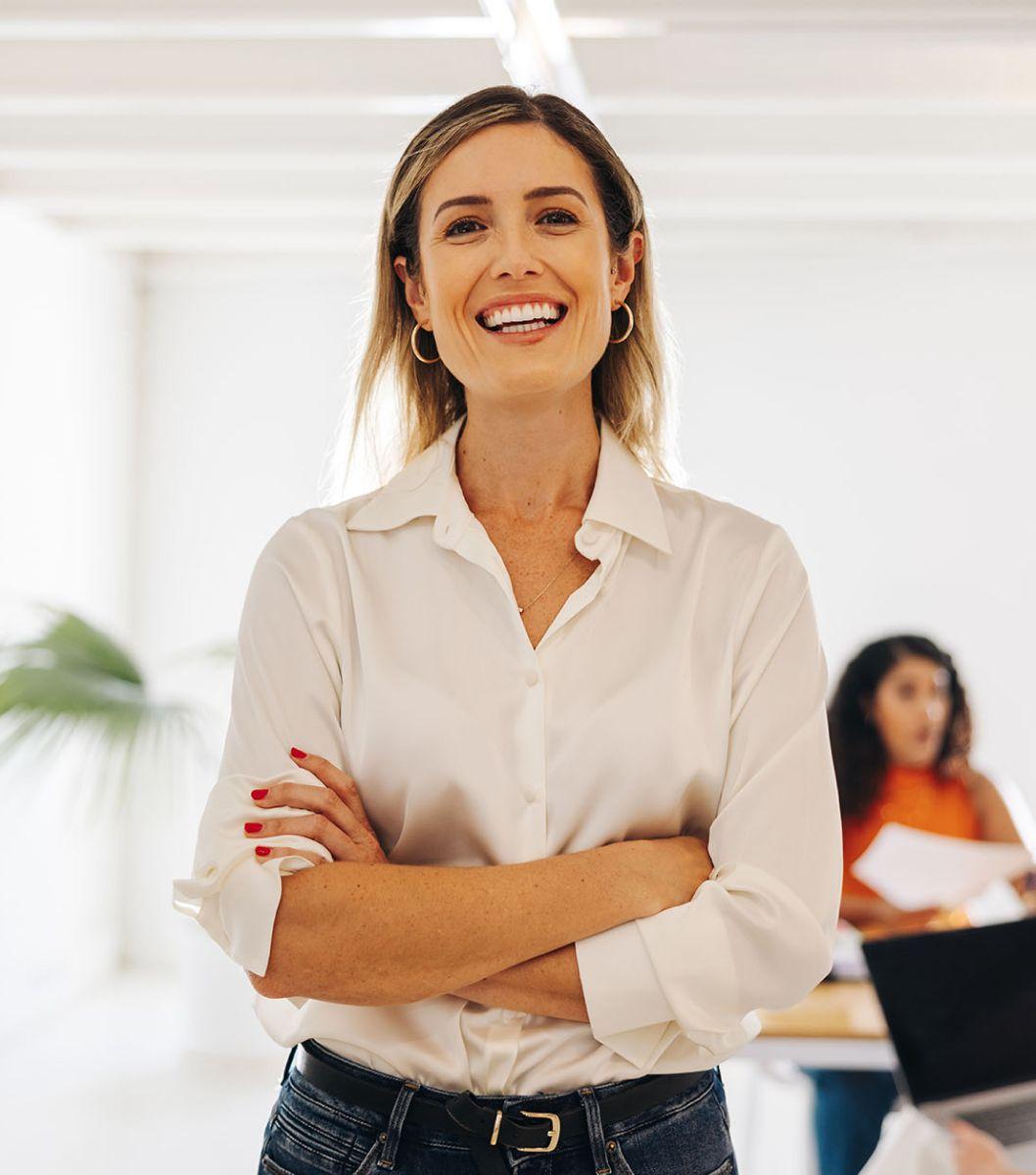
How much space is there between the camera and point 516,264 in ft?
4.47

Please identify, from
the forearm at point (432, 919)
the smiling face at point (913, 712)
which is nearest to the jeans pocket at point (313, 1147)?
the forearm at point (432, 919)

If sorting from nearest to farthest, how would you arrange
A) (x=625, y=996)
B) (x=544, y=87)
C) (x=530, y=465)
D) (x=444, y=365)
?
(x=625, y=996), (x=530, y=465), (x=444, y=365), (x=544, y=87)

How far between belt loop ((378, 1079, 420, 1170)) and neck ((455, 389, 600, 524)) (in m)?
0.58

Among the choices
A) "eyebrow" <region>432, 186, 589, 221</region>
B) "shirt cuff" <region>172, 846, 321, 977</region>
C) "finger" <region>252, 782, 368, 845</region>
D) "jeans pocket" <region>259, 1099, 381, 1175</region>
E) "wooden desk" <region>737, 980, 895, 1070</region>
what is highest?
"eyebrow" <region>432, 186, 589, 221</region>

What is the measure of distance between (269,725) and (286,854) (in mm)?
134

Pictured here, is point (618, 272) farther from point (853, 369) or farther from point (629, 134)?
point (853, 369)

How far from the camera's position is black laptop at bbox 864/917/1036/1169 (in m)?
A: 1.21

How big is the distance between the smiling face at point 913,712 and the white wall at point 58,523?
3.11 meters

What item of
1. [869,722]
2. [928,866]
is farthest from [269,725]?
[869,722]

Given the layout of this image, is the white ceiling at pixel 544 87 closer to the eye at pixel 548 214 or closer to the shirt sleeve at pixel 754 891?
the eye at pixel 548 214

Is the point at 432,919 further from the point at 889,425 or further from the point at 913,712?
the point at 889,425

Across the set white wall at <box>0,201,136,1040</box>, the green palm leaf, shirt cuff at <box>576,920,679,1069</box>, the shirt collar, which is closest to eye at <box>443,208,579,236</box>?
the shirt collar

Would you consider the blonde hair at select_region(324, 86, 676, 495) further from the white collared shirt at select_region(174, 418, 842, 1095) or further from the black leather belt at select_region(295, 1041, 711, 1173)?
the black leather belt at select_region(295, 1041, 711, 1173)

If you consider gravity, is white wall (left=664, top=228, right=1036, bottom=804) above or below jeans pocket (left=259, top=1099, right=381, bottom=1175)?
above
